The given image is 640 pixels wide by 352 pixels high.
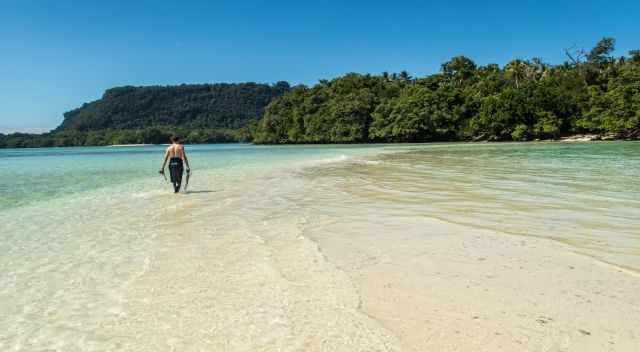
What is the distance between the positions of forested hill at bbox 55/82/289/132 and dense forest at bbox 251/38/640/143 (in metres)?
77.5

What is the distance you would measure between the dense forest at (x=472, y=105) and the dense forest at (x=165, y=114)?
5856cm

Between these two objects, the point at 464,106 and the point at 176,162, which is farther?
the point at 464,106

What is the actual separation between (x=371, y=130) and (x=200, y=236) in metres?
74.9

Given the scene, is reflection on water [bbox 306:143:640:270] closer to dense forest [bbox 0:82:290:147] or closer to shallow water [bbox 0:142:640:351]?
shallow water [bbox 0:142:640:351]

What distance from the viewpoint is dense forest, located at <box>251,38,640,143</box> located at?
55.6 m

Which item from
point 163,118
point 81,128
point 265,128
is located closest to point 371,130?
point 265,128

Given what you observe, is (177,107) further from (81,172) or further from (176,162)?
(176,162)

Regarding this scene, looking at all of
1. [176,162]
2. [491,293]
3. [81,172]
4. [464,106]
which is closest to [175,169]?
[176,162]

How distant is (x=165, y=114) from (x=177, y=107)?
624 centimetres

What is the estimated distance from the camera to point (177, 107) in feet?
591

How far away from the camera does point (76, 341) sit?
3.00 m

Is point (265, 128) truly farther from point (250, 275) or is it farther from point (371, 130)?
point (250, 275)

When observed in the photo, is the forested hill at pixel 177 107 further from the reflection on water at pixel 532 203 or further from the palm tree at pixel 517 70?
the reflection on water at pixel 532 203

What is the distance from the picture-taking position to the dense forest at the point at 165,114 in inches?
6009
